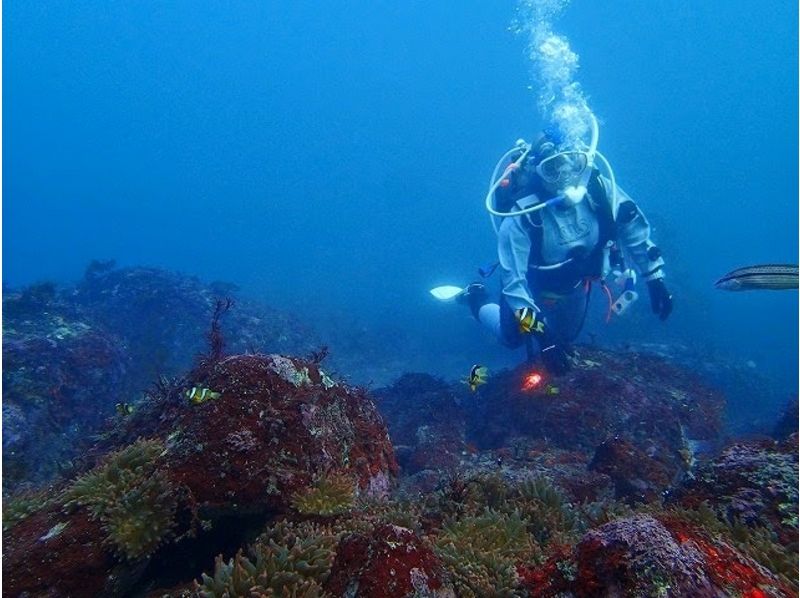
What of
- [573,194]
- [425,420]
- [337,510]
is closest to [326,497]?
[337,510]

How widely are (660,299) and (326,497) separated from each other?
25.2ft

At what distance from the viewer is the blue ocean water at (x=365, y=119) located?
101938 mm

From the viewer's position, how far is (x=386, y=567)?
8.22ft

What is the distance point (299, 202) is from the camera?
147 meters

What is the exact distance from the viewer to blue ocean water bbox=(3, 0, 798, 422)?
101938 mm

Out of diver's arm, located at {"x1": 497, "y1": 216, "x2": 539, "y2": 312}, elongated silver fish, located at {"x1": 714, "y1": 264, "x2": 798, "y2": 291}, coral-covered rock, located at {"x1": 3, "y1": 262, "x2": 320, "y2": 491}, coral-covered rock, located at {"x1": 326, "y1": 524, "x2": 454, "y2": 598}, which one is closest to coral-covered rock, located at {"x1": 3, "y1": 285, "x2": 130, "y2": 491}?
coral-covered rock, located at {"x1": 3, "y1": 262, "x2": 320, "y2": 491}

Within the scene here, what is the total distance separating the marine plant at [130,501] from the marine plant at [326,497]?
82 cm

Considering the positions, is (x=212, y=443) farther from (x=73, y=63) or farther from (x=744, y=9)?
(x=73, y=63)

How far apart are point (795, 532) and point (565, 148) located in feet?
22.8

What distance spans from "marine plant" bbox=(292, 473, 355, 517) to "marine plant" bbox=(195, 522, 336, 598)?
1.59ft

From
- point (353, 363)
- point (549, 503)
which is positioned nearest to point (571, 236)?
point (549, 503)

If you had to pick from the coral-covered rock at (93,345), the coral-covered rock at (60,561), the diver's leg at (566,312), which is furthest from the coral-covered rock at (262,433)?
the diver's leg at (566,312)

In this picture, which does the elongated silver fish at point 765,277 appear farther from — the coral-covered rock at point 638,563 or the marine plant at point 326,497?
the marine plant at point 326,497

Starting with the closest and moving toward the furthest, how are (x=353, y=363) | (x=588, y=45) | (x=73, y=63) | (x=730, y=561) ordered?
(x=730, y=561)
(x=353, y=363)
(x=588, y=45)
(x=73, y=63)
